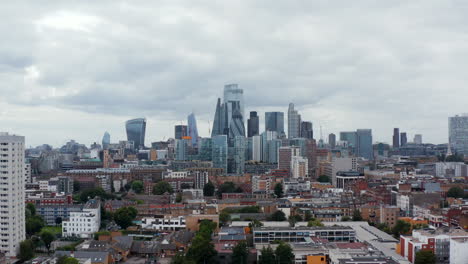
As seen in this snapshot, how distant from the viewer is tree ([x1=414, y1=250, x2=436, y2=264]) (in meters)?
20.1

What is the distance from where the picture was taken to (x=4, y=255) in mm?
23172

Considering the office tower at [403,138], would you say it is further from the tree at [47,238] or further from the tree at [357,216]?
the tree at [47,238]

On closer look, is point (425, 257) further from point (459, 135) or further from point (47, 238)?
point (459, 135)

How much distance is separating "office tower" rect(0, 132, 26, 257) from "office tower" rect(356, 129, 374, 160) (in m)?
96.7

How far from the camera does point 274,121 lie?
12531 cm

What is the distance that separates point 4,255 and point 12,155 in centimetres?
448

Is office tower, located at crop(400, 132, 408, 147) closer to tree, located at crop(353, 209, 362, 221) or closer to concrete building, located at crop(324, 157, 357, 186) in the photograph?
concrete building, located at crop(324, 157, 357, 186)

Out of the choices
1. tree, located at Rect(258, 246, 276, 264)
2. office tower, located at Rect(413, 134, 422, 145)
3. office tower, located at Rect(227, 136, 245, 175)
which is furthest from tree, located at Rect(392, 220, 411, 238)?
office tower, located at Rect(413, 134, 422, 145)

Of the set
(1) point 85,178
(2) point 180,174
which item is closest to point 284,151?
(2) point 180,174

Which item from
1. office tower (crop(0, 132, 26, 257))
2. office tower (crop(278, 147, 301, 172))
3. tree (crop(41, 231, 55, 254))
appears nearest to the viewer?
office tower (crop(0, 132, 26, 257))

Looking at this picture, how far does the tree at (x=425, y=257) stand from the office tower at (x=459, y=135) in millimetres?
86676

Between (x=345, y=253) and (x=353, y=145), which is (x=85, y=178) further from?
(x=353, y=145)

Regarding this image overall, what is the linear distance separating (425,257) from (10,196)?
17671 mm

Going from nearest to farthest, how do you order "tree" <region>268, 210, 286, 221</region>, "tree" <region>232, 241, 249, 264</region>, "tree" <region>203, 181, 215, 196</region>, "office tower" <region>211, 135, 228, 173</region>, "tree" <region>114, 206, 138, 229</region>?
"tree" <region>232, 241, 249, 264</region> → "tree" <region>114, 206, 138, 229</region> → "tree" <region>268, 210, 286, 221</region> → "tree" <region>203, 181, 215, 196</region> → "office tower" <region>211, 135, 228, 173</region>
